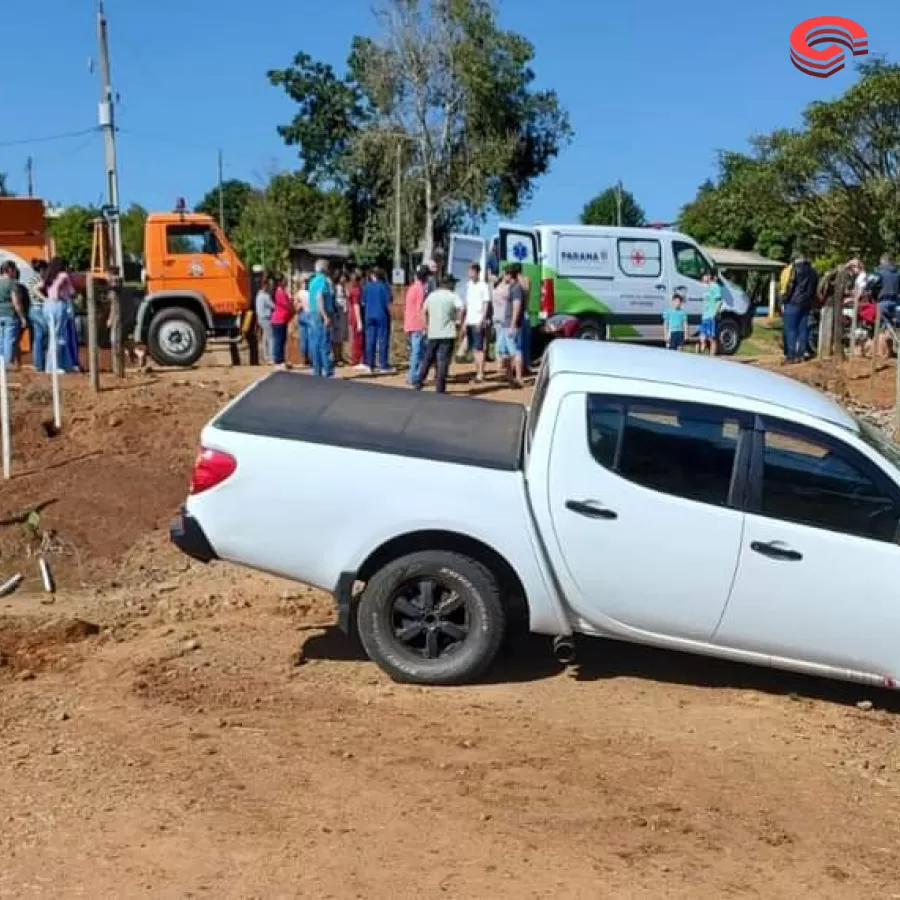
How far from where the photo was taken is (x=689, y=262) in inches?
921

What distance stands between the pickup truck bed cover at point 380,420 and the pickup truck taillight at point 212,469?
0.16 m

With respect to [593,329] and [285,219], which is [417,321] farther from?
[285,219]

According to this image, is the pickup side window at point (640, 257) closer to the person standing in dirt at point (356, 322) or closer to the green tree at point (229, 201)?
the person standing in dirt at point (356, 322)

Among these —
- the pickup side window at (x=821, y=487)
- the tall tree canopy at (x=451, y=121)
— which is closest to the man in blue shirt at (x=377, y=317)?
the pickup side window at (x=821, y=487)

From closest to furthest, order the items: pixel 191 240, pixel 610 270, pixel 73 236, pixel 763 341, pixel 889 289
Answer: pixel 191 240
pixel 889 289
pixel 610 270
pixel 763 341
pixel 73 236

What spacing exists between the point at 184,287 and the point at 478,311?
15.2 feet

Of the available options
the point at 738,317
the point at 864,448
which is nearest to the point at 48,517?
the point at 864,448

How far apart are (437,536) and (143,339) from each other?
46.0 ft

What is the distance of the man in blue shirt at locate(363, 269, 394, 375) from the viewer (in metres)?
18.5

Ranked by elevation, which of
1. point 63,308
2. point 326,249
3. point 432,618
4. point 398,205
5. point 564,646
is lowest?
point 564,646

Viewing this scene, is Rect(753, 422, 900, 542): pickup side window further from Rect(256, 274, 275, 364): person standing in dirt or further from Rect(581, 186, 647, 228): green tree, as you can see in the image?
Rect(581, 186, 647, 228): green tree

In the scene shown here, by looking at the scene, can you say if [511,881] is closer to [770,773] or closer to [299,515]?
[770,773]

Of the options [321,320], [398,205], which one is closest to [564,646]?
[321,320]

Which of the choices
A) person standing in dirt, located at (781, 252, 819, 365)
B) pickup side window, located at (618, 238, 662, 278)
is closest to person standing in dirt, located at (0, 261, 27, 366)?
pickup side window, located at (618, 238, 662, 278)
